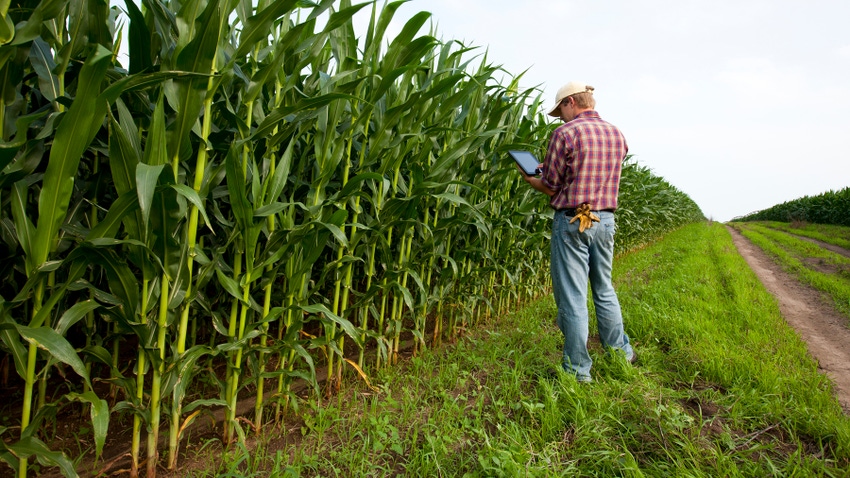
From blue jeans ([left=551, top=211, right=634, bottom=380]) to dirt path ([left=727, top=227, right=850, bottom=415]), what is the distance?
143 centimetres

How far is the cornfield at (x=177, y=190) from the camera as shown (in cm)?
136

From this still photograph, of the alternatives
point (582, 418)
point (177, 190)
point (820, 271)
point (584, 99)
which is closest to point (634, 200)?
point (820, 271)

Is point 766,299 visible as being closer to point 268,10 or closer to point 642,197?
point 642,197

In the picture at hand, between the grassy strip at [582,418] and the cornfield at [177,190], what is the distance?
0.30 m

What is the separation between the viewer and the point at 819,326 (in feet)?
15.0

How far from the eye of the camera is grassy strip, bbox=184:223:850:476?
74.5 inches

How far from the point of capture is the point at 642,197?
9000mm

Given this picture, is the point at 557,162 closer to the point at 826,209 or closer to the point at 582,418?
the point at 582,418

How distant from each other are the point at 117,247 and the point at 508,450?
2036mm

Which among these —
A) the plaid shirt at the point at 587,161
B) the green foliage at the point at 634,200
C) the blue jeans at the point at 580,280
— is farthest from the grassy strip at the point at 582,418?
the green foliage at the point at 634,200

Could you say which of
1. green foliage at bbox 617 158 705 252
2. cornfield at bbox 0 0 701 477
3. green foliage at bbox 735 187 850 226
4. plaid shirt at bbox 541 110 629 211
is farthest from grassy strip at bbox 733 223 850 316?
green foliage at bbox 735 187 850 226

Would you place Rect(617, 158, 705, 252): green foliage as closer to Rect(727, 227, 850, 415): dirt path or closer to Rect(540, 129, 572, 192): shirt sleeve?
Rect(727, 227, 850, 415): dirt path

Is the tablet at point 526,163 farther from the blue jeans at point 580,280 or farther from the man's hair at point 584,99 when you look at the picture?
the man's hair at point 584,99

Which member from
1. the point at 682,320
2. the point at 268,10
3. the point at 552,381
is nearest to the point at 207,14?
the point at 268,10
